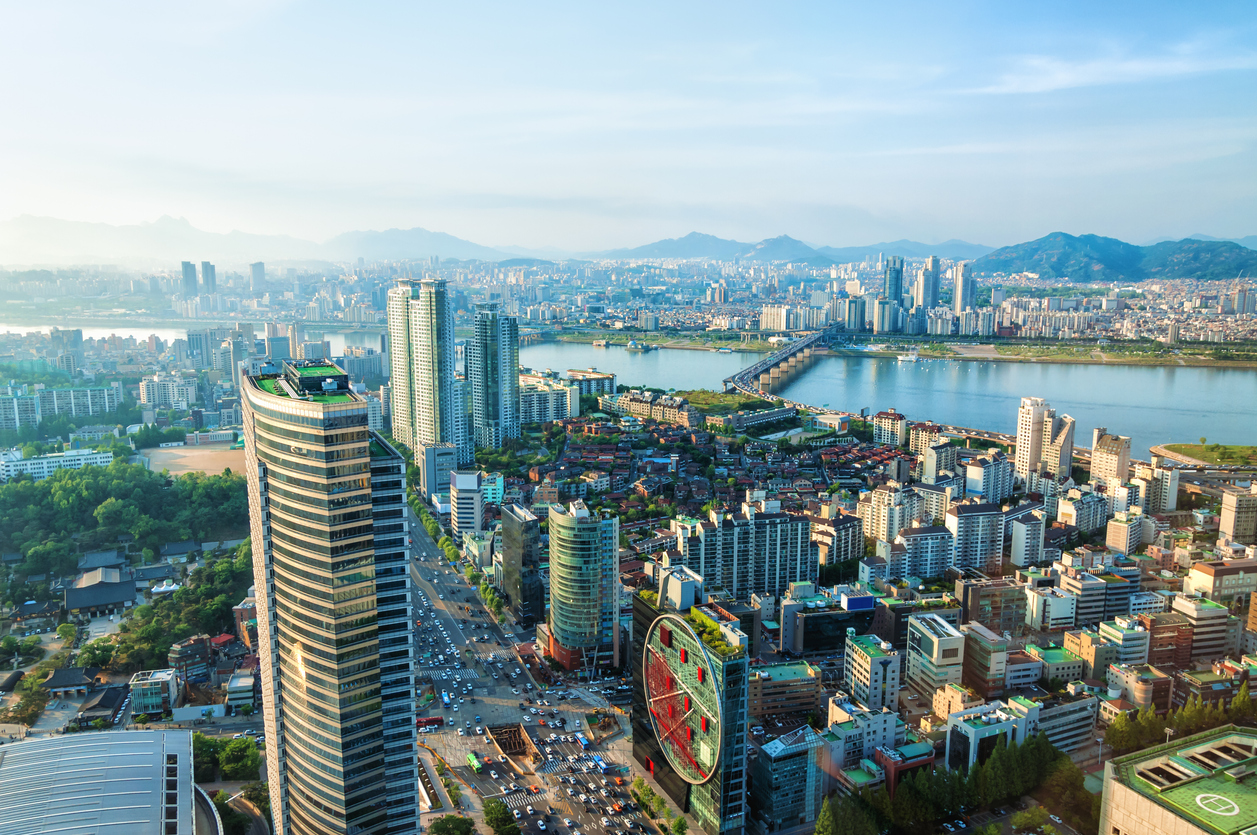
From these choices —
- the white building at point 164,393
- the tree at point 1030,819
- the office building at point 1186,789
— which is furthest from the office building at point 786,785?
the white building at point 164,393

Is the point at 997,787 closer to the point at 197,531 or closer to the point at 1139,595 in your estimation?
the point at 1139,595

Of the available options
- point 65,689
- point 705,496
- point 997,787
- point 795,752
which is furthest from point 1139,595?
point 65,689

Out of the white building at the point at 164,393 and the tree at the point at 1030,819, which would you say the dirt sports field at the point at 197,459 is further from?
the tree at the point at 1030,819

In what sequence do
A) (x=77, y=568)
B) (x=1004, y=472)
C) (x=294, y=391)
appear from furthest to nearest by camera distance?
(x=1004, y=472) → (x=77, y=568) → (x=294, y=391)

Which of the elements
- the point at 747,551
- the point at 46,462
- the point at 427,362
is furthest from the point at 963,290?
the point at 46,462

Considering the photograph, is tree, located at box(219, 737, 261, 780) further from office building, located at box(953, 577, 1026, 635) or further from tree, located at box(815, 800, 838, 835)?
office building, located at box(953, 577, 1026, 635)

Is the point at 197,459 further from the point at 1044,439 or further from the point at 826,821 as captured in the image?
the point at 1044,439
